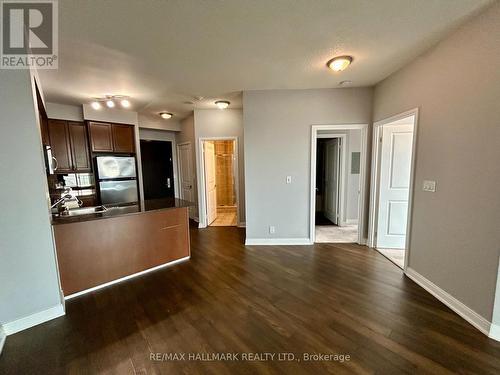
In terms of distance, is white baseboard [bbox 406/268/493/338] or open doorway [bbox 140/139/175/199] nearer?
white baseboard [bbox 406/268/493/338]

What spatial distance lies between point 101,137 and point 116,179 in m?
0.91

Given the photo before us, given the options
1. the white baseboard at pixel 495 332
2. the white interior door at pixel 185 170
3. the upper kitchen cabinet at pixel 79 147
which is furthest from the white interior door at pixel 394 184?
the upper kitchen cabinet at pixel 79 147

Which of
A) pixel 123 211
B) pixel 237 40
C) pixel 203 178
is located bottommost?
pixel 123 211

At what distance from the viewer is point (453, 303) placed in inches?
82.0

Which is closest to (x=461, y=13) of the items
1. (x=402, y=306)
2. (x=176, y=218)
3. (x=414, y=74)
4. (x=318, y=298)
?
(x=414, y=74)

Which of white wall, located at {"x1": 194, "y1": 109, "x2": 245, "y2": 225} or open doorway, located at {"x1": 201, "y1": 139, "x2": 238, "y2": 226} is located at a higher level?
white wall, located at {"x1": 194, "y1": 109, "x2": 245, "y2": 225}

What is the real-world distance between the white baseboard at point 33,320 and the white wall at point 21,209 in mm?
17

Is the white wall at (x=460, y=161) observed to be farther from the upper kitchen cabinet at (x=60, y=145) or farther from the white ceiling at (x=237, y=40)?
→ the upper kitchen cabinet at (x=60, y=145)

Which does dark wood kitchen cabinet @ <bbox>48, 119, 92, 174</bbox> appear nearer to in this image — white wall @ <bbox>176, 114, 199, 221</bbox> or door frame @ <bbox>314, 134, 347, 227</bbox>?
white wall @ <bbox>176, 114, 199, 221</bbox>

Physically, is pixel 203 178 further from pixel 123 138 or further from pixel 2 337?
pixel 2 337

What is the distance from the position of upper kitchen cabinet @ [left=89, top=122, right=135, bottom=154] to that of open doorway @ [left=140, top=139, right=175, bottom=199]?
104 centimetres

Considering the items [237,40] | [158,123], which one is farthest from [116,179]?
[237,40]

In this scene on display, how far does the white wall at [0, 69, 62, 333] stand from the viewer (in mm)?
1768
